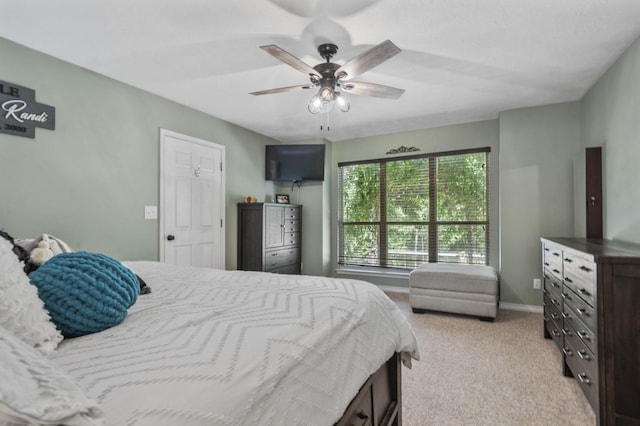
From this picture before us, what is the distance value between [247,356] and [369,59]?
79.8 inches

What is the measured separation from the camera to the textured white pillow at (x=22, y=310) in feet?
2.19

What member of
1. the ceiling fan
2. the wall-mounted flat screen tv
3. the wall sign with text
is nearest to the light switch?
the wall sign with text

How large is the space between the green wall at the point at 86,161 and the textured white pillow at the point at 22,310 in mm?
2146

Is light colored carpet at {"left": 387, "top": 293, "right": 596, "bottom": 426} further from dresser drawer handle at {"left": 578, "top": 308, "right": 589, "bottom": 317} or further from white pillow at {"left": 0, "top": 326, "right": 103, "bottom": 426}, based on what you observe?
white pillow at {"left": 0, "top": 326, "right": 103, "bottom": 426}

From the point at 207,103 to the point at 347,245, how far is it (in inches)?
118

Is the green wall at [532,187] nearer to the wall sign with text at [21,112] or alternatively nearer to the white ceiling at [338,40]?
the white ceiling at [338,40]

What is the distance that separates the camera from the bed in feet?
1.91

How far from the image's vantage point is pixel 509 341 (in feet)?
9.60

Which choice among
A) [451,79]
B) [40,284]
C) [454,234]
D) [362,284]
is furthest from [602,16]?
[40,284]

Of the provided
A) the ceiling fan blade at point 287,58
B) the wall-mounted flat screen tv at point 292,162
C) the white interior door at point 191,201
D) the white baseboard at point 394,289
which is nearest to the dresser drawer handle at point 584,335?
the ceiling fan blade at point 287,58

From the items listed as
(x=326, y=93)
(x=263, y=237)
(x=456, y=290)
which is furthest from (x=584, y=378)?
(x=263, y=237)

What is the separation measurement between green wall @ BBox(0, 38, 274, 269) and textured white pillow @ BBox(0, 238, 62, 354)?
7.04 feet

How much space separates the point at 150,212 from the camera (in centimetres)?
326

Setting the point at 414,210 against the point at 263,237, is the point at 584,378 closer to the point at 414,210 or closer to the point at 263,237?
the point at 414,210
